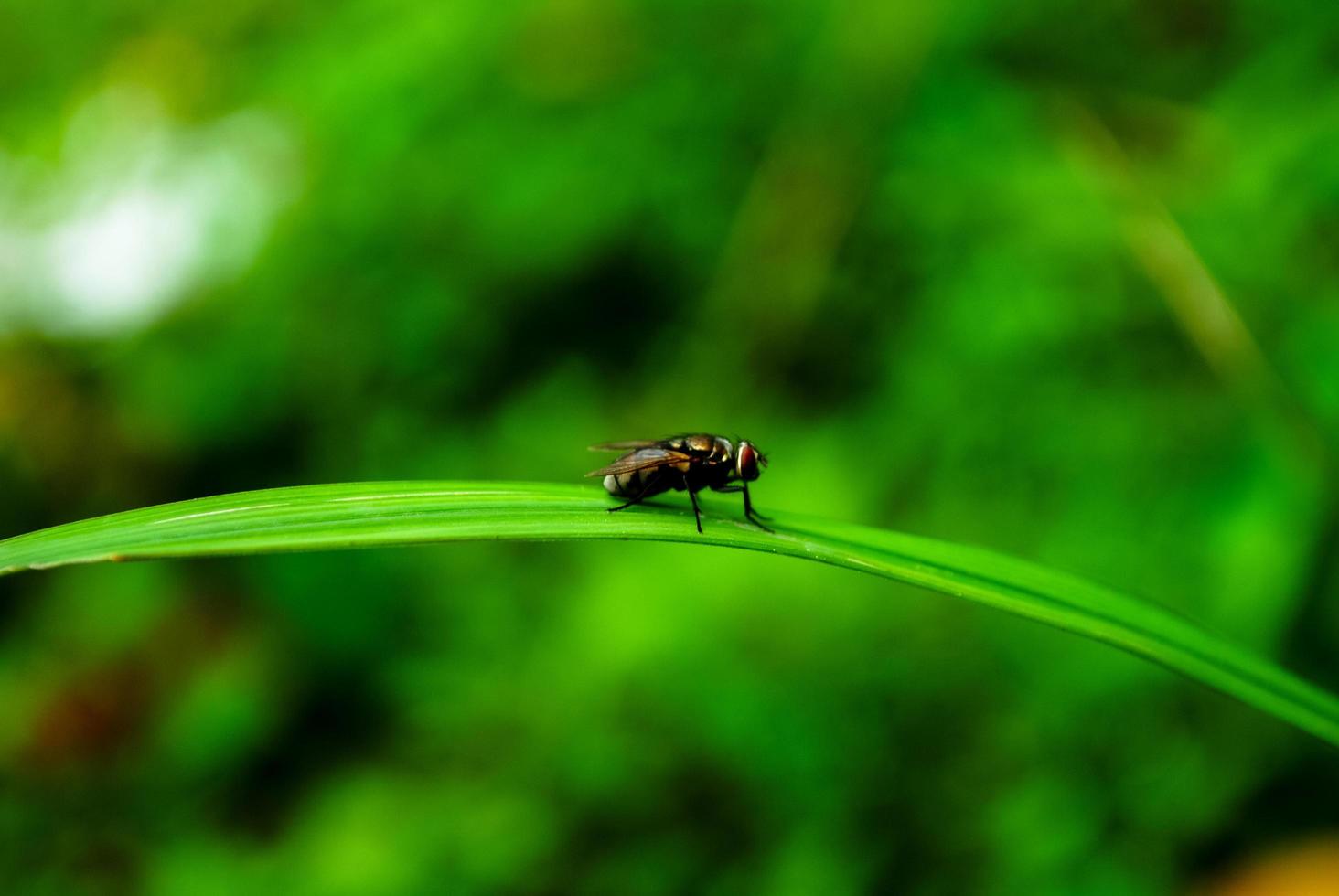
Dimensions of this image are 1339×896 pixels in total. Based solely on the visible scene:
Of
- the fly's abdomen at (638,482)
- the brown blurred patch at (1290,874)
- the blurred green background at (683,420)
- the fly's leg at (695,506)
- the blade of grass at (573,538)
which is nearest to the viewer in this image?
the blade of grass at (573,538)

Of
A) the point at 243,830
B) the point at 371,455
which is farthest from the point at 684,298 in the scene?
the point at 243,830

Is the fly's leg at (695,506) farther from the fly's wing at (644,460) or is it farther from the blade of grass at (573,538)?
the blade of grass at (573,538)

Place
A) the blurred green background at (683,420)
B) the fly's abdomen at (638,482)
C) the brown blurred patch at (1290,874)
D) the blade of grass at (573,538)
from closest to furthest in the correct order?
1. the blade of grass at (573,538)
2. the fly's abdomen at (638,482)
3. the brown blurred patch at (1290,874)
4. the blurred green background at (683,420)

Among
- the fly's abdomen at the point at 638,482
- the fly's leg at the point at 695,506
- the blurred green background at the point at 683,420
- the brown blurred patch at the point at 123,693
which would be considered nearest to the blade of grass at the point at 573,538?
the fly's leg at the point at 695,506

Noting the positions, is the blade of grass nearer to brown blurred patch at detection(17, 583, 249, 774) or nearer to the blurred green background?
the blurred green background

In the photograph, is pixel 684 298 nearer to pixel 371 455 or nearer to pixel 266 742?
pixel 371 455

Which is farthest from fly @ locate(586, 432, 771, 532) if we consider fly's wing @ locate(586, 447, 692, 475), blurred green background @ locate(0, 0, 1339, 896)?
blurred green background @ locate(0, 0, 1339, 896)

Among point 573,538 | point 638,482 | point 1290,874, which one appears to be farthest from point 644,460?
point 1290,874
